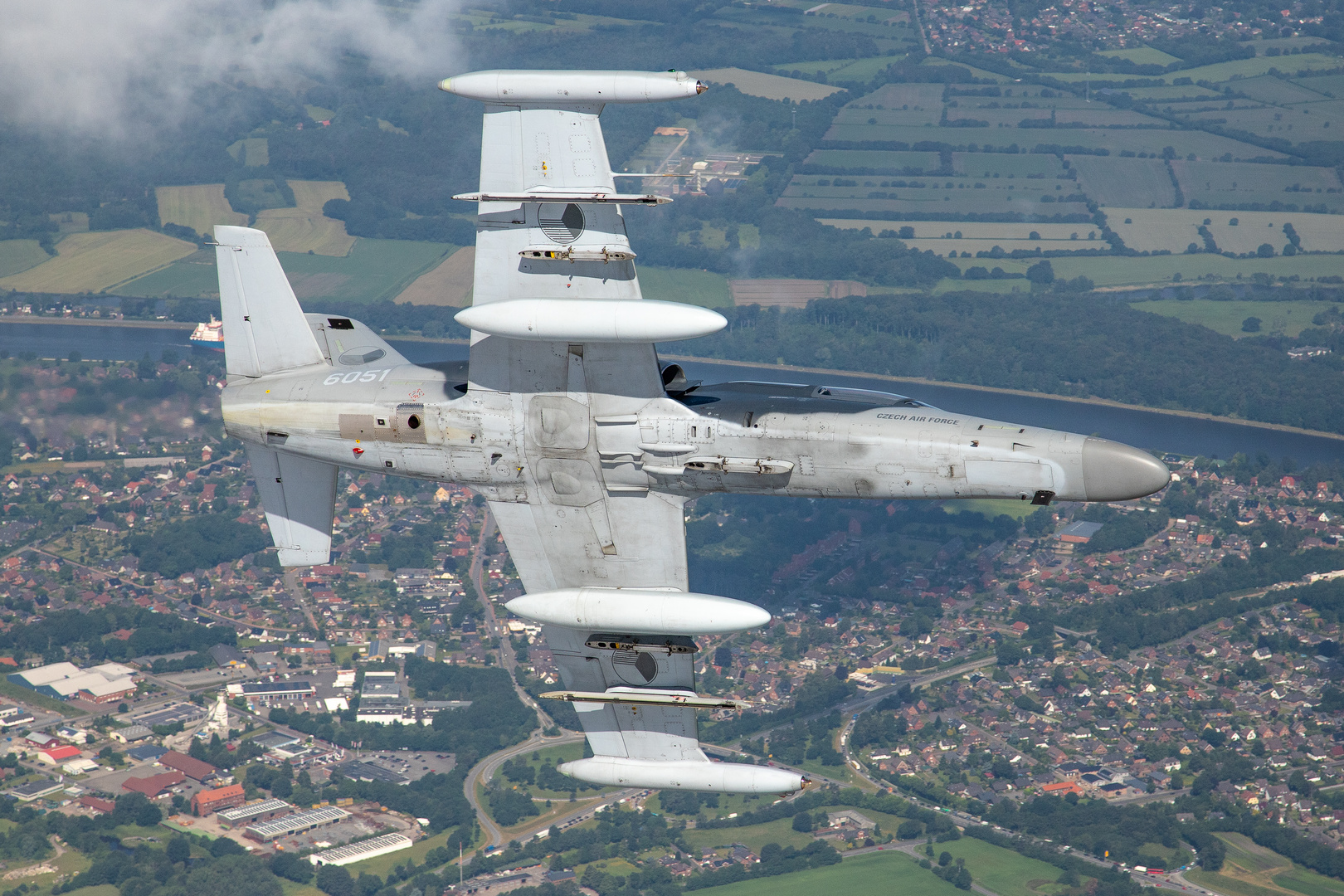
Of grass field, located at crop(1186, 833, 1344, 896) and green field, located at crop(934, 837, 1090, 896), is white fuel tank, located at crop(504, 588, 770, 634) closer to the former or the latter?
green field, located at crop(934, 837, 1090, 896)

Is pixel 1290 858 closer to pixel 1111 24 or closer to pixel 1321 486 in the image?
pixel 1321 486

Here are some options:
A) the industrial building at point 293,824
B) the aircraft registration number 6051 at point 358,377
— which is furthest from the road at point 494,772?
the aircraft registration number 6051 at point 358,377

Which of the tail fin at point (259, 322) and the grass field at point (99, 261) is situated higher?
the tail fin at point (259, 322)

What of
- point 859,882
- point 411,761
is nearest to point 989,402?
point 411,761

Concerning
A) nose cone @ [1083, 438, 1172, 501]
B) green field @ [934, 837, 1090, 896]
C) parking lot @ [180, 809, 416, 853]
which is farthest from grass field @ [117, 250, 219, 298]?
nose cone @ [1083, 438, 1172, 501]

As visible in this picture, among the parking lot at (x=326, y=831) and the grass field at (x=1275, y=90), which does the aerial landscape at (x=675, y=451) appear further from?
the grass field at (x=1275, y=90)

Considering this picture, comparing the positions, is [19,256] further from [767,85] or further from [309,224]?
[767,85]
